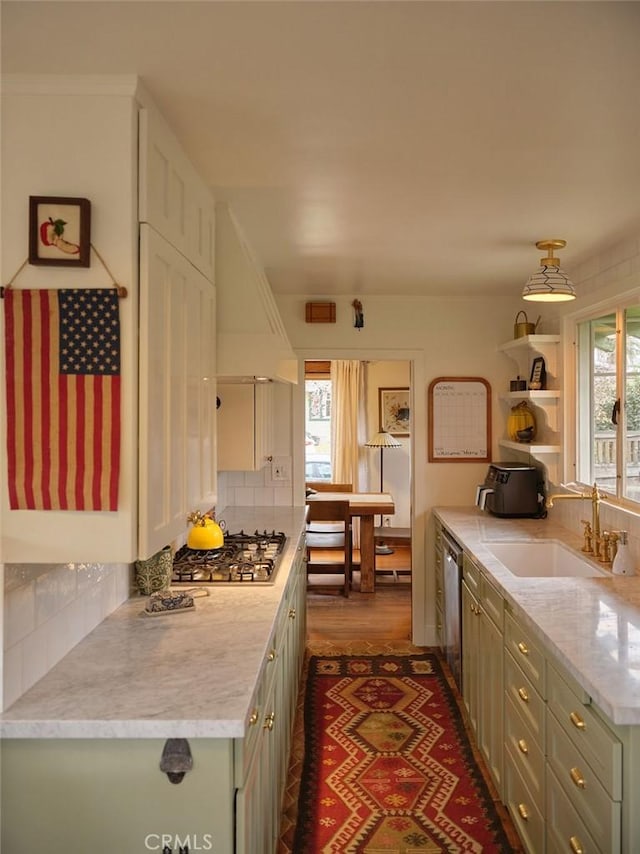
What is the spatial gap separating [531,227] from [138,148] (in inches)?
75.8

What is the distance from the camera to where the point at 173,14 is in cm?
136

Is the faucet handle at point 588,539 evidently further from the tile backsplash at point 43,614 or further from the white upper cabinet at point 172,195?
the tile backsplash at point 43,614

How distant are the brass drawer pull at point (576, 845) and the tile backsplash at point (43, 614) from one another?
1.54 metres

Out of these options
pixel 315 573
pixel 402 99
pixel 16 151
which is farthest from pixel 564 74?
pixel 315 573

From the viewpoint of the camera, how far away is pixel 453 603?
3.91 m

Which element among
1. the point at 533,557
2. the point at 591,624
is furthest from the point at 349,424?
the point at 591,624

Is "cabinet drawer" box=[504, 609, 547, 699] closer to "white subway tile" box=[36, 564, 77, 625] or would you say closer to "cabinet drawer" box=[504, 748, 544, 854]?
"cabinet drawer" box=[504, 748, 544, 854]

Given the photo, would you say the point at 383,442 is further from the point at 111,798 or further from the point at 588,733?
the point at 111,798

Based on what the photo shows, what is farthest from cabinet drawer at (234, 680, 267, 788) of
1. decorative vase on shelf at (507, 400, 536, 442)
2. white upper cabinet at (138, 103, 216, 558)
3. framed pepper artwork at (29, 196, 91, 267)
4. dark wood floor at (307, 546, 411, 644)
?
dark wood floor at (307, 546, 411, 644)

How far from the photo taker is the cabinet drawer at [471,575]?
3280 millimetres

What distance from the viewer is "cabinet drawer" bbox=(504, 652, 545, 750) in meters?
2.28

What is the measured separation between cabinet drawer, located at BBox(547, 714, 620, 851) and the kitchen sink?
1.43 m

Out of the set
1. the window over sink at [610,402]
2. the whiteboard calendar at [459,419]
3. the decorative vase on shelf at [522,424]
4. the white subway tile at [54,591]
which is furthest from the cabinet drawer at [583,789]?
the whiteboard calendar at [459,419]

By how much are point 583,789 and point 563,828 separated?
24 centimetres
